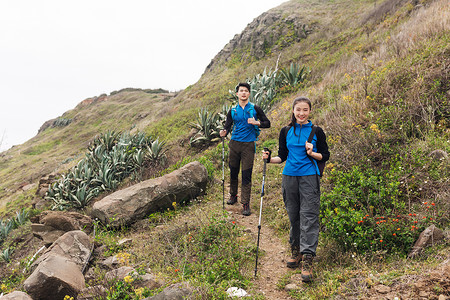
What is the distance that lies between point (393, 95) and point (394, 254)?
13.2ft

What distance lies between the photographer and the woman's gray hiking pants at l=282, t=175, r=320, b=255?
3.31 m

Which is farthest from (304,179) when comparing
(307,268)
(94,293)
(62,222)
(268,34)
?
(268,34)

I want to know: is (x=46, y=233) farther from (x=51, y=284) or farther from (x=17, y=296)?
(x=17, y=296)

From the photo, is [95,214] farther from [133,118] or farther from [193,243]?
[133,118]

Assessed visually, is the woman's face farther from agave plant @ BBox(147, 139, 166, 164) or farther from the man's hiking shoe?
agave plant @ BBox(147, 139, 166, 164)

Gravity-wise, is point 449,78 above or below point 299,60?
below

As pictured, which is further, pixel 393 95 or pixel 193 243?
pixel 393 95

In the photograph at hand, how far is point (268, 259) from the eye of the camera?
4074 millimetres

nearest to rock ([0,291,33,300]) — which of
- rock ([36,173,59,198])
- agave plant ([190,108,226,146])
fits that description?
agave plant ([190,108,226,146])

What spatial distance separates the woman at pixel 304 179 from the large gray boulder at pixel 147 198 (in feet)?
9.80

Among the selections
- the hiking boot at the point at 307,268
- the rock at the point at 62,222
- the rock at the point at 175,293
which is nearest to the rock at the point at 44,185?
the rock at the point at 62,222

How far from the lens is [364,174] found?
171 inches

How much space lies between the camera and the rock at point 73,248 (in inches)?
169

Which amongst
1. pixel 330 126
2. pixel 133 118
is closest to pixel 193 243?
pixel 330 126
